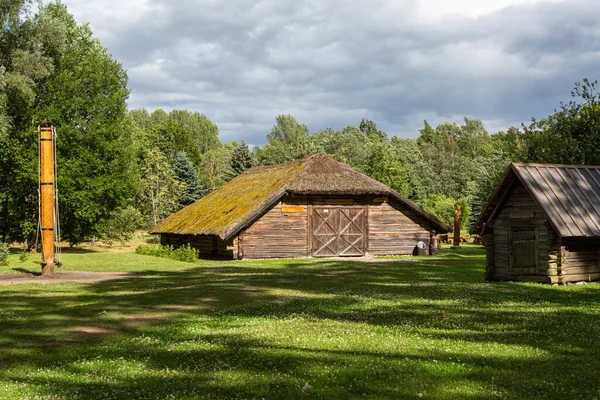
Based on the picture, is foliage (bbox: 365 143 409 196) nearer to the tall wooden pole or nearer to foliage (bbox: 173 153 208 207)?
foliage (bbox: 173 153 208 207)

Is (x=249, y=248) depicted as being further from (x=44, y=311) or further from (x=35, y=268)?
(x=44, y=311)

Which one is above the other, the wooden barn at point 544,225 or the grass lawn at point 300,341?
the wooden barn at point 544,225

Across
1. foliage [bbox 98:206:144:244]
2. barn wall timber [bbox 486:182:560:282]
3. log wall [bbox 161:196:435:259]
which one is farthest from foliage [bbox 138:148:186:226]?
barn wall timber [bbox 486:182:560:282]

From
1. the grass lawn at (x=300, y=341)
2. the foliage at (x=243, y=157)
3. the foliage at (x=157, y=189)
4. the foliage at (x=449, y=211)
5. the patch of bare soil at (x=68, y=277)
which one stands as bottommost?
the patch of bare soil at (x=68, y=277)

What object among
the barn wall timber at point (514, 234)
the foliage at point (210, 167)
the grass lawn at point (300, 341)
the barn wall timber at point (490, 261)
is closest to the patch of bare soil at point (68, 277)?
the grass lawn at point (300, 341)

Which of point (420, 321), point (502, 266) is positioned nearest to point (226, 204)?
point (502, 266)

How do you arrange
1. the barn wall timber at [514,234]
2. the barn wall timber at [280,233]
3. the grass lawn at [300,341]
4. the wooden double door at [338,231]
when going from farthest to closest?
the wooden double door at [338,231] → the barn wall timber at [280,233] → the barn wall timber at [514,234] → the grass lawn at [300,341]

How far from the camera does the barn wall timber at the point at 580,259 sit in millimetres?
23922

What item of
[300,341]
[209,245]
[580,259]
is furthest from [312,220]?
[300,341]

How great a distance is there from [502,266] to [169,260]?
19.8m

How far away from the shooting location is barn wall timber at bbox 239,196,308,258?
3975cm

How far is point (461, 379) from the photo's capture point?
930 centimetres

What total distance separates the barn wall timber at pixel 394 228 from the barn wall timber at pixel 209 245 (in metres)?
9.41

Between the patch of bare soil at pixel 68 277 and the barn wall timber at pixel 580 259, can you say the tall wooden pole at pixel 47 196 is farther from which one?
the barn wall timber at pixel 580 259
